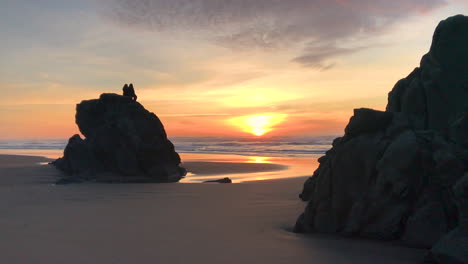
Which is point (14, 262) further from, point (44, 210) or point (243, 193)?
point (243, 193)

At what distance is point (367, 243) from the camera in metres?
8.88

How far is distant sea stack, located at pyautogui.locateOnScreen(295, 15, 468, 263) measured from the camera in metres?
8.25

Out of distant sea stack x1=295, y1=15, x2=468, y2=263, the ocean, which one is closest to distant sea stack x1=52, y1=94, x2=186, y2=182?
distant sea stack x1=295, y1=15, x2=468, y2=263

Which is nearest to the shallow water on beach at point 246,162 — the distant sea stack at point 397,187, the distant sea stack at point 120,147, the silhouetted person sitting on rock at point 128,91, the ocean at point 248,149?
the ocean at point 248,149

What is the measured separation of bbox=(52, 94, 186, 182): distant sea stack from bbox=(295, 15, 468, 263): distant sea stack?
16.6m

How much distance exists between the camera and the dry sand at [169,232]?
26.5ft

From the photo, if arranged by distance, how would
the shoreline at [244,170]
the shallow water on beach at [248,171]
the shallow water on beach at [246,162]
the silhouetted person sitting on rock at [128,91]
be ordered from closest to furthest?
1. the shallow water on beach at [248,171]
2. the shoreline at [244,170]
3. the shallow water on beach at [246,162]
4. the silhouetted person sitting on rock at [128,91]

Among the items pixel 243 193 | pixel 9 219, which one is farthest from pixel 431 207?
pixel 9 219

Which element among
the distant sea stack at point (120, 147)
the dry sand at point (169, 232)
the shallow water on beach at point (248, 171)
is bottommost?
the dry sand at point (169, 232)

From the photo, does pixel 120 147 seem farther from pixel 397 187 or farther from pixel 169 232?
pixel 397 187

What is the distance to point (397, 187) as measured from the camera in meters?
8.91

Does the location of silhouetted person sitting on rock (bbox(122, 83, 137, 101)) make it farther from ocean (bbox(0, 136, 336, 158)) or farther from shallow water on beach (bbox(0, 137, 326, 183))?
ocean (bbox(0, 136, 336, 158))

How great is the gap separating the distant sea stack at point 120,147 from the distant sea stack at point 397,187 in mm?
16633

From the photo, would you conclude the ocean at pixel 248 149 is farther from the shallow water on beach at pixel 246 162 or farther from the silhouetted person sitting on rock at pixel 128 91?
the silhouetted person sitting on rock at pixel 128 91
